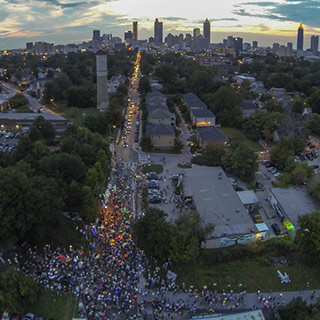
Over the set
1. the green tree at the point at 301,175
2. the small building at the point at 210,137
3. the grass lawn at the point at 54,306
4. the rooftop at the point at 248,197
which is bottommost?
the grass lawn at the point at 54,306

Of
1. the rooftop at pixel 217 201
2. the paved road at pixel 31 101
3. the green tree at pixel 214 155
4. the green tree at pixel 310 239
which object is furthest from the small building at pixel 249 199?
the paved road at pixel 31 101

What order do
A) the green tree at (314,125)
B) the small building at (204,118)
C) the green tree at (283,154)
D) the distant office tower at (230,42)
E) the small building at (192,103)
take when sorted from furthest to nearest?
the distant office tower at (230,42)
the small building at (192,103)
the small building at (204,118)
the green tree at (314,125)
the green tree at (283,154)

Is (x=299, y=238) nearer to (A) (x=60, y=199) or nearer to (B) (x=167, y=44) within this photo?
(A) (x=60, y=199)

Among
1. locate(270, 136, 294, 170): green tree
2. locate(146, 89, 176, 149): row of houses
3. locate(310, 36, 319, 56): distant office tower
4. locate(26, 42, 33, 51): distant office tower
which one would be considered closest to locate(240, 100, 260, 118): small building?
locate(146, 89, 176, 149): row of houses

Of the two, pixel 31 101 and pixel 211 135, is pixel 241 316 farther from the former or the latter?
pixel 31 101

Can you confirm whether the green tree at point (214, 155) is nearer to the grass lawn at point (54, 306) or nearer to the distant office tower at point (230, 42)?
the grass lawn at point (54, 306)

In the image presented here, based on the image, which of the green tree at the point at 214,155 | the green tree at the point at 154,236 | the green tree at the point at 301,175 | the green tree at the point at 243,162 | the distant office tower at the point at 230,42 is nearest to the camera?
the green tree at the point at 154,236
